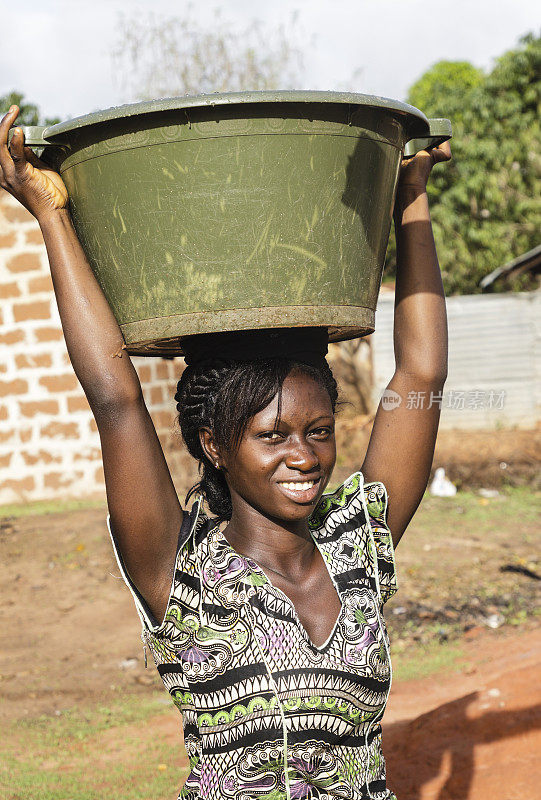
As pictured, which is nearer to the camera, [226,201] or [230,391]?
[226,201]

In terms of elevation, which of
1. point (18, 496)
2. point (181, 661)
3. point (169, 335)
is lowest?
point (18, 496)

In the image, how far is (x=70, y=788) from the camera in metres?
3.66

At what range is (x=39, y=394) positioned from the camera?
805cm

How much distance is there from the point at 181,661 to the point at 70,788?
8.03ft

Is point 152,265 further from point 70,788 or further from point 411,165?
point 70,788

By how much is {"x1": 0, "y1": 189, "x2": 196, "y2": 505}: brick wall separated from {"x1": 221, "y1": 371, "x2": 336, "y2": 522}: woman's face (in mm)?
6250

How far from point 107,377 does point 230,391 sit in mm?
268

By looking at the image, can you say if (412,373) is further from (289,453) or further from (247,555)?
(247,555)

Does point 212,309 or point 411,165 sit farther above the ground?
point 411,165

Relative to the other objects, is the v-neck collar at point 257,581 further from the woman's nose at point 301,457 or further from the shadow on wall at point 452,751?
the shadow on wall at point 452,751

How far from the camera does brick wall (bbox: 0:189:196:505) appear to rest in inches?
314

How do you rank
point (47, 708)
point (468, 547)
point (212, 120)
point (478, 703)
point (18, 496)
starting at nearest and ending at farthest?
point (212, 120)
point (478, 703)
point (47, 708)
point (468, 547)
point (18, 496)

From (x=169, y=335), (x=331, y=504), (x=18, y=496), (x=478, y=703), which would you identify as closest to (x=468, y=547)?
(x=478, y=703)

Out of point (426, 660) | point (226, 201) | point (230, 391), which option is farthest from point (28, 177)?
point (426, 660)
